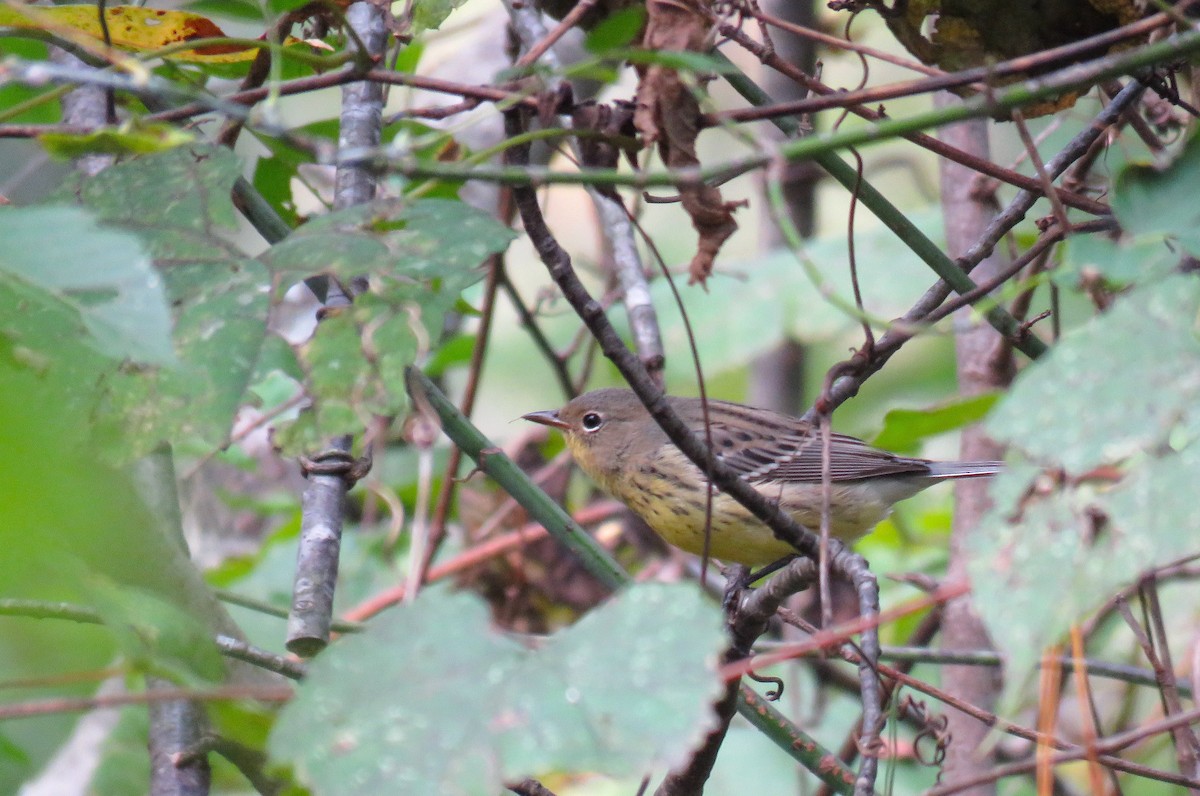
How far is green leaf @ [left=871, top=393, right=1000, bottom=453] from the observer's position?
11.8 feet

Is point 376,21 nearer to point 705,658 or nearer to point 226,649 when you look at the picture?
point 226,649

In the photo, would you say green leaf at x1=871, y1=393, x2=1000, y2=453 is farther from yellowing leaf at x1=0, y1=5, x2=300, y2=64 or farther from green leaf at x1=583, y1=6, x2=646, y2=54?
yellowing leaf at x1=0, y1=5, x2=300, y2=64

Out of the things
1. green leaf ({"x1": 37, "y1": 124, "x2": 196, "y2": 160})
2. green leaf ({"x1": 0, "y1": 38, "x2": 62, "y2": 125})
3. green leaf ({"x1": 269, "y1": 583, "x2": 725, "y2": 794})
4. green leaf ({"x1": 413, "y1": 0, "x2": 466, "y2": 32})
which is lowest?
green leaf ({"x1": 269, "y1": 583, "x2": 725, "y2": 794})

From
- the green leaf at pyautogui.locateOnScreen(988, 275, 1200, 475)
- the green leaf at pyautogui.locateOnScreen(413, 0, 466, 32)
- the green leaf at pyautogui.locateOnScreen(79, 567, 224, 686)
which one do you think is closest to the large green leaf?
the green leaf at pyautogui.locateOnScreen(79, 567, 224, 686)

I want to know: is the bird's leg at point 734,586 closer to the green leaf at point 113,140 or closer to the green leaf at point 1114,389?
the green leaf at point 1114,389

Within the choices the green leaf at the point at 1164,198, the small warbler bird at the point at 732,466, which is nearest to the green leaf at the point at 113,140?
the green leaf at the point at 1164,198

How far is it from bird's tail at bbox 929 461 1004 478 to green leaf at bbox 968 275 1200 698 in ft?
8.89

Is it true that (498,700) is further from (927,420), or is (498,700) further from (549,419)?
(549,419)

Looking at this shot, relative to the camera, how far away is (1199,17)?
7.22ft

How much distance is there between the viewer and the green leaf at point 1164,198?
62.4 inches

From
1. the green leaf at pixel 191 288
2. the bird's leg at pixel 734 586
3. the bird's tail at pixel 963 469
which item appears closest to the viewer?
the green leaf at pixel 191 288

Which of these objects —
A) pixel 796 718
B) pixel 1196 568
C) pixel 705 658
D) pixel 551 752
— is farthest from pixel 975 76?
pixel 796 718

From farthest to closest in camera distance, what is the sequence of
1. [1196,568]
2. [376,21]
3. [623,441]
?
[623,441]
[1196,568]
[376,21]

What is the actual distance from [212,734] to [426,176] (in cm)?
116
